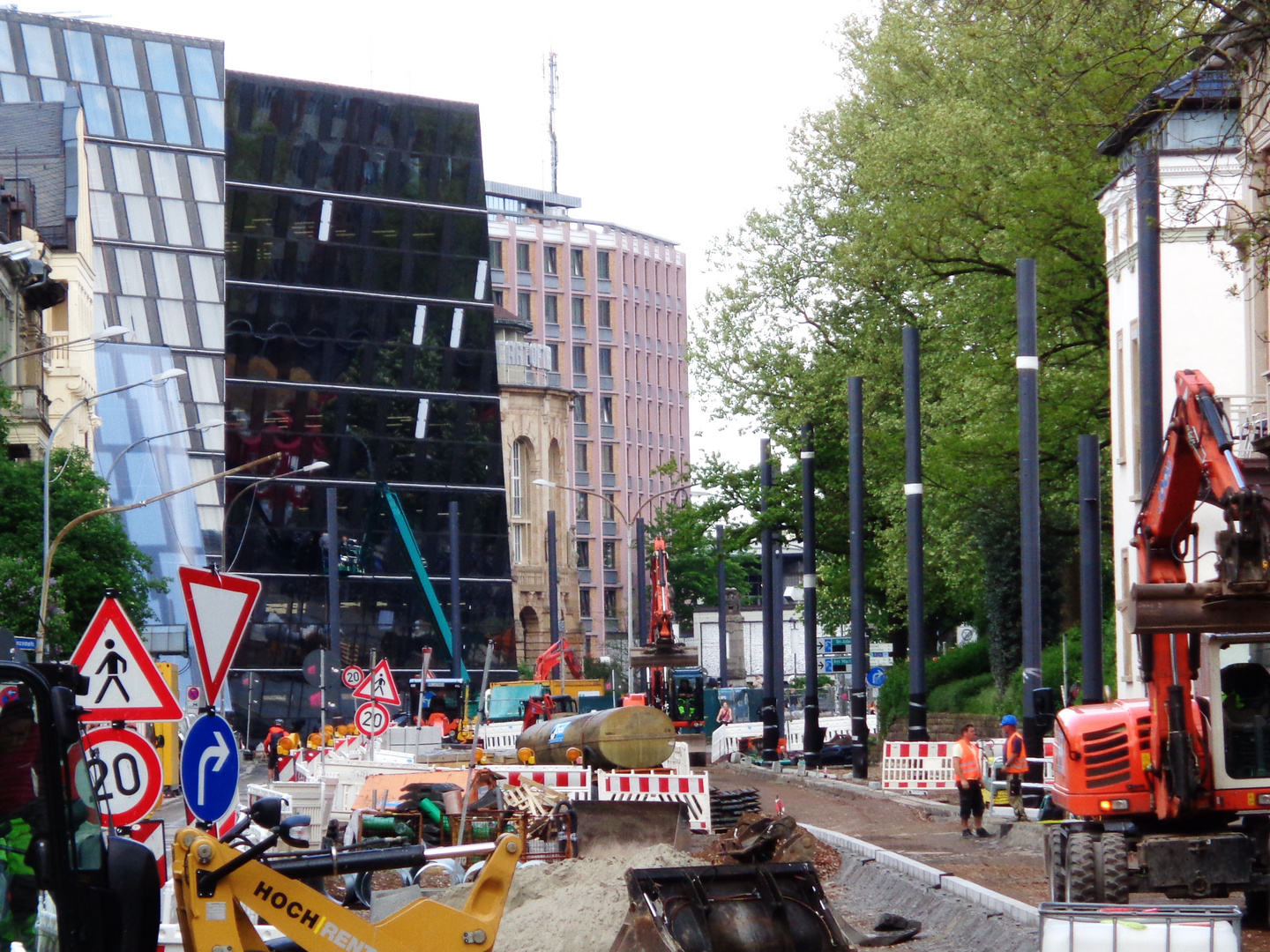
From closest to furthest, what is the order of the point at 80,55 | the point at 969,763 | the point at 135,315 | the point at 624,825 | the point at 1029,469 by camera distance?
the point at 624,825
the point at 969,763
the point at 1029,469
the point at 80,55
the point at 135,315

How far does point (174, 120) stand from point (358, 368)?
14302 mm

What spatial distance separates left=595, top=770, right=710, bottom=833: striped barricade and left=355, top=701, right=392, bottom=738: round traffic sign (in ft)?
27.3

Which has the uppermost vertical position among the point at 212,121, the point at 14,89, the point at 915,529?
the point at 14,89

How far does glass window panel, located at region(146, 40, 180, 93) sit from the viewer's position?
85000 mm

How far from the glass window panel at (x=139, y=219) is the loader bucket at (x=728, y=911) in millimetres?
74710

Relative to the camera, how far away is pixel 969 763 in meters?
26.2

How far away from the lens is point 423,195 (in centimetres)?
9431

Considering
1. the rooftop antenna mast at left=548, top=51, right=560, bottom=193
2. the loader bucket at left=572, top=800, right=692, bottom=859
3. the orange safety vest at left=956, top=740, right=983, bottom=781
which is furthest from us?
the rooftop antenna mast at left=548, top=51, right=560, bottom=193

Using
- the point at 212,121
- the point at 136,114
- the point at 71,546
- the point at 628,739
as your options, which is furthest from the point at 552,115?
the point at 628,739

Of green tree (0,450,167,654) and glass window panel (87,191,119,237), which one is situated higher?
glass window panel (87,191,119,237)

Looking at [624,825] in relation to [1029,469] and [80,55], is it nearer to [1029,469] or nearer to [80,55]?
[1029,469]

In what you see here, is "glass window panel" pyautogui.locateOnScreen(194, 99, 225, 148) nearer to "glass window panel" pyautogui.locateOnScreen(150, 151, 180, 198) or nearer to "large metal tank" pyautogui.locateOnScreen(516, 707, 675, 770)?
"glass window panel" pyautogui.locateOnScreen(150, 151, 180, 198)

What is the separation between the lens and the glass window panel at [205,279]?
87.4 metres

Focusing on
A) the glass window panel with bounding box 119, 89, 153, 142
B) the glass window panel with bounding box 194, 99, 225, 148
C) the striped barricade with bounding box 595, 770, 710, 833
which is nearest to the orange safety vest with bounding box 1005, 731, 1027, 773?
the striped barricade with bounding box 595, 770, 710, 833
